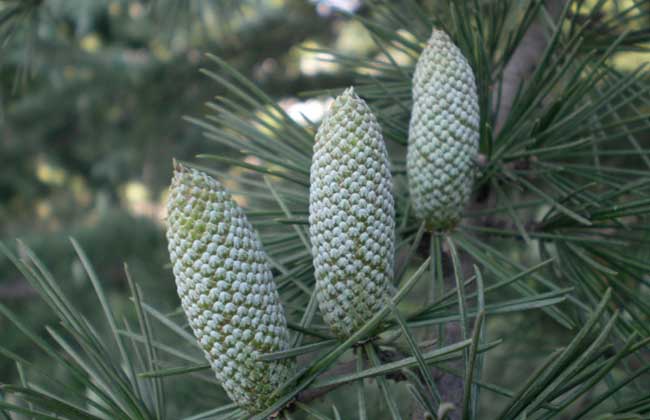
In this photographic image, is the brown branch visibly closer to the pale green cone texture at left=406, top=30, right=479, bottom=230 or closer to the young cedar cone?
the pale green cone texture at left=406, top=30, right=479, bottom=230

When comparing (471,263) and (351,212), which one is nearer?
(351,212)

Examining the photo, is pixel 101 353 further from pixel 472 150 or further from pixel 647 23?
pixel 647 23

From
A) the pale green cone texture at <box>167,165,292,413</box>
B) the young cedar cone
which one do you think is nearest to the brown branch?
the young cedar cone

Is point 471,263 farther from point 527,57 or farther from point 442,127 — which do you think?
point 527,57

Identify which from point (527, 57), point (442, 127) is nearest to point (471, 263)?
point (442, 127)

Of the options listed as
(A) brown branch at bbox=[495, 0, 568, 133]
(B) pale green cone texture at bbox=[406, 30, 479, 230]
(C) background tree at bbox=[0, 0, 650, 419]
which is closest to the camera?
(C) background tree at bbox=[0, 0, 650, 419]

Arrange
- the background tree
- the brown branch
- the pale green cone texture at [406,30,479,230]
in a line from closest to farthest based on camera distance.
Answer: the background tree
the pale green cone texture at [406,30,479,230]
the brown branch

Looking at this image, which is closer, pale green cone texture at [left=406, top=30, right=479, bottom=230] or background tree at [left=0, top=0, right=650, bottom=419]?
background tree at [left=0, top=0, right=650, bottom=419]
